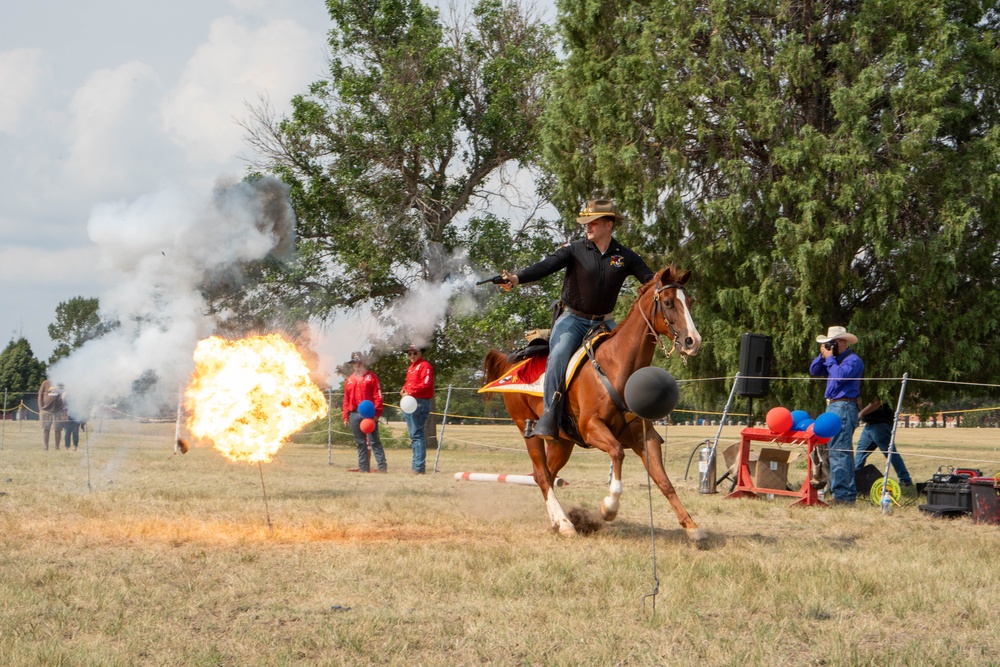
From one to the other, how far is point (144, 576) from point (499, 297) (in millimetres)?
20163

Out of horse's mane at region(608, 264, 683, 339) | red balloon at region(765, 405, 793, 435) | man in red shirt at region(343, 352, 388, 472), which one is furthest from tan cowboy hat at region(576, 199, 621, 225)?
man in red shirt at region(343, 352, 388, 472)

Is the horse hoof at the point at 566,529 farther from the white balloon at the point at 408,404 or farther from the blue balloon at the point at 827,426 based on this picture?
the white balloon at the point at 408,404

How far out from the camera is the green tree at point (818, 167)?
17.7 m

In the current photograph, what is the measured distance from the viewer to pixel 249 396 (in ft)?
30.5

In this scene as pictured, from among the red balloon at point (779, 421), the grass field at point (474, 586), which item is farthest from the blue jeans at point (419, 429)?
the red balloon at point (779, 421)

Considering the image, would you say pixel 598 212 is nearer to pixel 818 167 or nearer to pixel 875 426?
pixel 875 426

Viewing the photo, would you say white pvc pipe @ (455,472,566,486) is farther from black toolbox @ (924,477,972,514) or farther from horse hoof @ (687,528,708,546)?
black toolbox @ (924,477,972,514)

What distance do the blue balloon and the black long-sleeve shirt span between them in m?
4.61

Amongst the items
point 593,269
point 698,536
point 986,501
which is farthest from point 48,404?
point 986,501

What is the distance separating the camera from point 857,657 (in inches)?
182

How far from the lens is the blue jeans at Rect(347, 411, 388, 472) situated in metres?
18.5

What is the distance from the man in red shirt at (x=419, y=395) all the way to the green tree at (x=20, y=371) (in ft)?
42.6

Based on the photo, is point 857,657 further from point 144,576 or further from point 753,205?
point 753,205

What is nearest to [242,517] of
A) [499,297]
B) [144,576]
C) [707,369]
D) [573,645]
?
[144,576]
